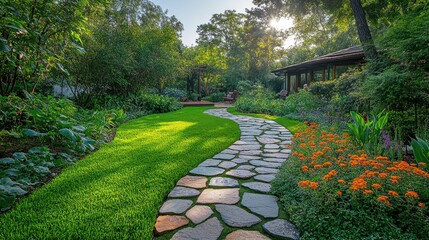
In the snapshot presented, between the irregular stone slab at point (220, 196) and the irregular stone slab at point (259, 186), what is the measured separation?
0.53 ft

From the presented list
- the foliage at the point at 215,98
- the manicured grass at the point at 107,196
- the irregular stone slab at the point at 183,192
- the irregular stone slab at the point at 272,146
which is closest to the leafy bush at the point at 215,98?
the foliage at the point at 215,98

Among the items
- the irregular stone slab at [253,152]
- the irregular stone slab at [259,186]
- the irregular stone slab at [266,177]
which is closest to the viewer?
the irregular stone slab at [259,186]

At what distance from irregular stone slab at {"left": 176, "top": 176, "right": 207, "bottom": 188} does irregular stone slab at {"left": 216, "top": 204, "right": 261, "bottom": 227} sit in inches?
20.1

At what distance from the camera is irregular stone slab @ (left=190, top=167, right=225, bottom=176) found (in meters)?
3.04

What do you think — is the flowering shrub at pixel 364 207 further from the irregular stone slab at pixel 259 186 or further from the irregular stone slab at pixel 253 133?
the irregular stone slab at pixel 253 133

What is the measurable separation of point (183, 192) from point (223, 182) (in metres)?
0.48

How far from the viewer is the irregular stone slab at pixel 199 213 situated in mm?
1978

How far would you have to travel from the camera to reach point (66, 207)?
83.8 inches

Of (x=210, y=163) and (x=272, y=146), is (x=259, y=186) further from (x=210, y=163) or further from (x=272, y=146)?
(x=272, y=146)

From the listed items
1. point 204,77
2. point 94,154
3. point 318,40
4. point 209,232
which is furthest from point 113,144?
point 318,40

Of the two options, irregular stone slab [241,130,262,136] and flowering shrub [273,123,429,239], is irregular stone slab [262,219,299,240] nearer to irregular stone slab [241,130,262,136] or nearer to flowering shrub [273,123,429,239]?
flowering shrub [273,123,429,239]

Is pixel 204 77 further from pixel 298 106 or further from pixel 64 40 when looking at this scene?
pixel 64 40

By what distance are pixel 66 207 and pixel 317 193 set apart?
6.85 ft

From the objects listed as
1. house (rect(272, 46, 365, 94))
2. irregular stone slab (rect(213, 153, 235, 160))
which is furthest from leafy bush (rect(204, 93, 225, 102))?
irregular stone slab (rect(213, 153, 235, 160))
